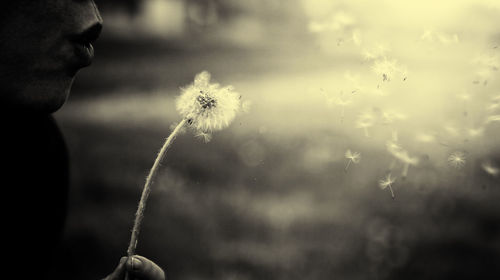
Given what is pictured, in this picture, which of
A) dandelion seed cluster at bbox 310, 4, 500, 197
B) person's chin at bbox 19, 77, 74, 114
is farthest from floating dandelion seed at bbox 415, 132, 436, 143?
person's chin at bbox 19, 77, 74, 114

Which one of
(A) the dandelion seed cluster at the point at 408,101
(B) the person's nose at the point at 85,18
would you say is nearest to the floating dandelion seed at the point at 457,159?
(A) the dandelion seed cluster at the point at 408,101

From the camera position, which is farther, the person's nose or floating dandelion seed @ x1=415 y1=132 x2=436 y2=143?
floating dandelion seed @ x1=415 y1=132 x2=436 y2=143

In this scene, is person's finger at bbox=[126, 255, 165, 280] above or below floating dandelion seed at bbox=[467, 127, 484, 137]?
below

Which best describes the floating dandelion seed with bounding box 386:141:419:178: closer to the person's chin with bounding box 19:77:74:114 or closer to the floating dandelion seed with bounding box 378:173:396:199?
the floating dandelion seed with bounding box 378:173:396:199

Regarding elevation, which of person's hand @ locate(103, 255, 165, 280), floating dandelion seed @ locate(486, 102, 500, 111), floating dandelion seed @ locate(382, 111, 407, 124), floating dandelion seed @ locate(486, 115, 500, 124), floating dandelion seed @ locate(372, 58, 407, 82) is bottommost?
person's hand @ locate(103, 255, 165, 280)

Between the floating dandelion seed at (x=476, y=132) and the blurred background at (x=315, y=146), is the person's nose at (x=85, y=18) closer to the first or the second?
the blurred background at (x=315, y=146)

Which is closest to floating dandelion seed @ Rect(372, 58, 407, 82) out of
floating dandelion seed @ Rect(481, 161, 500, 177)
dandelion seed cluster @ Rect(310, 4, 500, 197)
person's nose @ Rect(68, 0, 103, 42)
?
dandelion seed cluster @ Rect(310, 4, 500, 197)

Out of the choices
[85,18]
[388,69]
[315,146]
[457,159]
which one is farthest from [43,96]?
[457,159]
